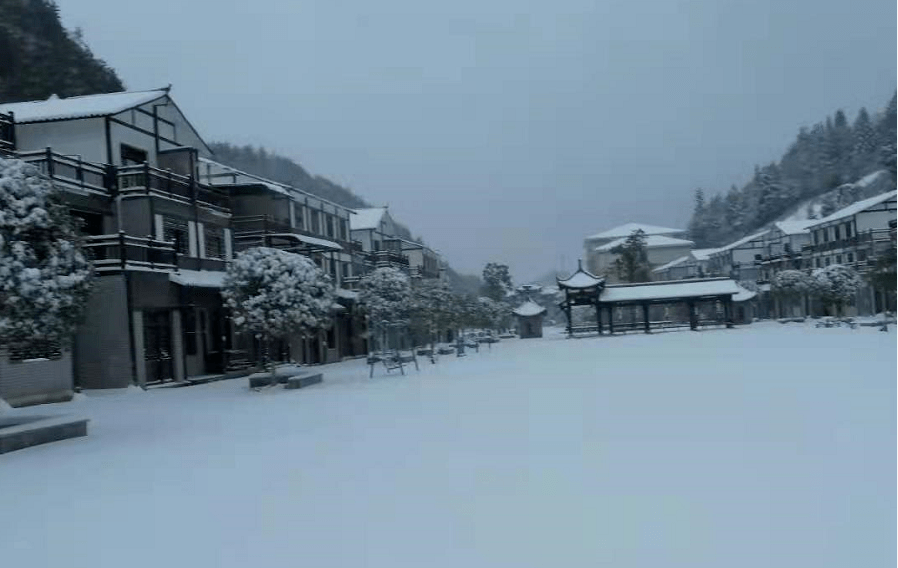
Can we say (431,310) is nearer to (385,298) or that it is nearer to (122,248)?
(385,298)

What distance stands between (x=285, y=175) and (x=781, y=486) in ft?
292

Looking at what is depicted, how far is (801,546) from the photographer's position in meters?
4.68

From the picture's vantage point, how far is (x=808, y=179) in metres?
101

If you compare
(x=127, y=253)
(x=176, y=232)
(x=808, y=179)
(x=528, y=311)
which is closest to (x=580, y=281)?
(x=528, y=311)

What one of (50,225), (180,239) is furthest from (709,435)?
(180,239)

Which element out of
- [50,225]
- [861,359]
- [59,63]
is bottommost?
[861,359]

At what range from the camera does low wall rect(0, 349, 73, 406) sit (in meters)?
15.5

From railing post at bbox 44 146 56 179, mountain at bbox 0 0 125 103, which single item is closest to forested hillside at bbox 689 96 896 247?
mountain at bbox 0 0 125 103

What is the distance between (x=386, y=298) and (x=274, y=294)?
12855 mm

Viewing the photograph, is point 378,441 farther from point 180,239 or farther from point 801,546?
point 180,239

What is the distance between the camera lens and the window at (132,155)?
2093cm

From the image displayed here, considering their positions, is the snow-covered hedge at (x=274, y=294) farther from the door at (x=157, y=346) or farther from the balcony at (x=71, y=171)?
the balcony at (x=71, y=171)

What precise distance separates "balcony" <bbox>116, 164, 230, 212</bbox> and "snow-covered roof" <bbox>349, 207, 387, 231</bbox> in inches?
801

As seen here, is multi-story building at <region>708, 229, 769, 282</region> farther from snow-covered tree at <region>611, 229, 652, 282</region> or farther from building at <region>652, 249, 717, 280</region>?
snow-covered tree at <region>611, 229, 652, 282</region>
